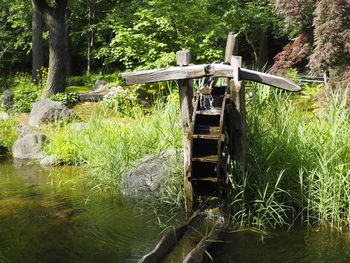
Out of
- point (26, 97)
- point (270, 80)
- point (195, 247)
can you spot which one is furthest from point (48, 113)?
point (195, 247)

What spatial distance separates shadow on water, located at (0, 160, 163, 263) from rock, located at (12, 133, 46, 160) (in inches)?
109

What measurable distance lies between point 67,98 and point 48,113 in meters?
2.14

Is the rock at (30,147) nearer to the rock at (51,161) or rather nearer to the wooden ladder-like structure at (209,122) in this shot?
the rock at (51,161)

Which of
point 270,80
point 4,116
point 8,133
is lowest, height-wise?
point 8,133

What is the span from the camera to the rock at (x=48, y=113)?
42.6ft

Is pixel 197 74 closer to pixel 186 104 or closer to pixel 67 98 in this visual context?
pixel 186 104

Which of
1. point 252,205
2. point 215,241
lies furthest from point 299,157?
point 215,241

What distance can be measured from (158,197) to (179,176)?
1.64 feet

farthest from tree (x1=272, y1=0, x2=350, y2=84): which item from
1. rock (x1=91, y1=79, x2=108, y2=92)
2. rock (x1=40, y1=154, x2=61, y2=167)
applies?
rock (x1=91, y1=79, x2=108, y2=92)

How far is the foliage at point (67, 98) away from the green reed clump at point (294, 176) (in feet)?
32.9

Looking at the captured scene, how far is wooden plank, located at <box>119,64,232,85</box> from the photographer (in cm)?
548

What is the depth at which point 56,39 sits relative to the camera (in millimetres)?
15305

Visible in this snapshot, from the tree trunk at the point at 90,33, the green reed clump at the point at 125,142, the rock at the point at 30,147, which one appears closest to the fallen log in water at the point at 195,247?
the green reed clump at the point at 125,142

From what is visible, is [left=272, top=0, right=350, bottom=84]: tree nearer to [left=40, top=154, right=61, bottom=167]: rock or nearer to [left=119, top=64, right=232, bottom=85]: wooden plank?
[left=119, top=64, right=232, bottom=85]: wooden plank
